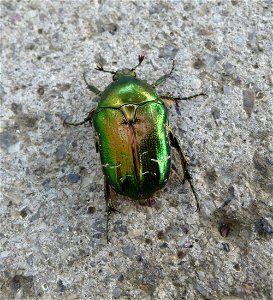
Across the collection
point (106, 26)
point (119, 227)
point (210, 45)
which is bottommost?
point (119, 227)

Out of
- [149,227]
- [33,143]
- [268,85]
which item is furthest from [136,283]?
[268,85]

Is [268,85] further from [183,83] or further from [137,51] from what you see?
[137,51]

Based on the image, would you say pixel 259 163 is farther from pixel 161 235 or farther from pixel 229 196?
pixel 161 235

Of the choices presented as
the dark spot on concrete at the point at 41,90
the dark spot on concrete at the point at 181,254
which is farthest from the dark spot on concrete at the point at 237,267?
the dark spot on concrete at the point at 41,90

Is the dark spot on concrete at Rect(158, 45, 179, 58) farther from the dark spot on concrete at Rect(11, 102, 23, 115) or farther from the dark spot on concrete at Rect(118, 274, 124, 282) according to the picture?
the dark spot on concrete at Rect(118, 274, 124, 282)

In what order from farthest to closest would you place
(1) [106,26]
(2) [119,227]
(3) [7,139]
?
(1) [106,26] → (3) [7,139] → (2) [119,227]

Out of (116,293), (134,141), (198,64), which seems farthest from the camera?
(198,64)

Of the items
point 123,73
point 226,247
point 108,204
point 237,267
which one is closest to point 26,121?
point 123,73
